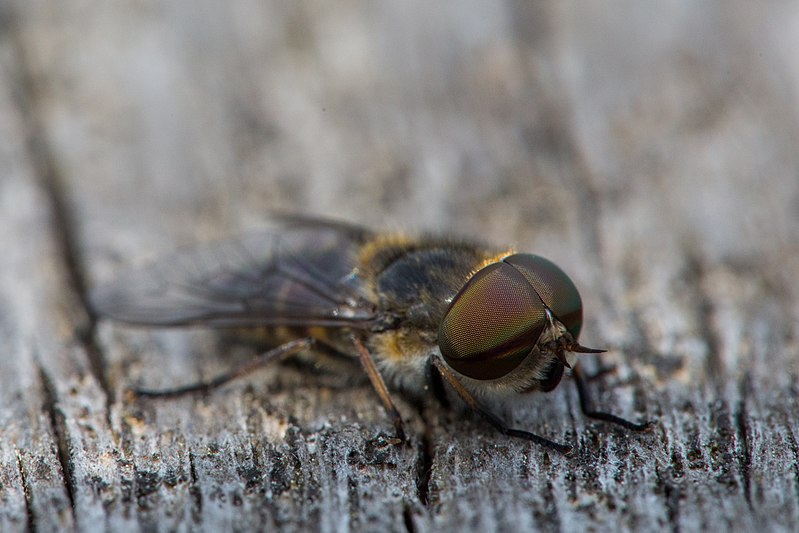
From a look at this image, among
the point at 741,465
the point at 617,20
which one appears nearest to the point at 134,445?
the point at 741,465

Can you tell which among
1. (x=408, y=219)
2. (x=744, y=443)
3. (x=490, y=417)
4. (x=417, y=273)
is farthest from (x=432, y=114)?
(x=744, y=443)

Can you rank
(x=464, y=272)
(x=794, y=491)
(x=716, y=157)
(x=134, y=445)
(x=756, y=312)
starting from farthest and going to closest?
1. (x=716, y=157)
2. (x=756, y=312)
3. (x=464, y=272)
4. (x=134, y=445)
5. (x=794, y=491)

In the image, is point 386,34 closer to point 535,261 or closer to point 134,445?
point 535,261

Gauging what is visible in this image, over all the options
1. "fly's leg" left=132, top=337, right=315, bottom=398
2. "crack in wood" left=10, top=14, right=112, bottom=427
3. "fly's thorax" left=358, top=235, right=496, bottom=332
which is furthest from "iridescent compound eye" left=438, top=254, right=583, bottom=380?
"crack in wood" left=10, top=14, right=112, bottom=427

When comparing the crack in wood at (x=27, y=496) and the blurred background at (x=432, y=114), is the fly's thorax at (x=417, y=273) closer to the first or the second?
the blurred background at (x=432, y=114)

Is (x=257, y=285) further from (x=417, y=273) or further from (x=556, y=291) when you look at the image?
(x=556, y=291)

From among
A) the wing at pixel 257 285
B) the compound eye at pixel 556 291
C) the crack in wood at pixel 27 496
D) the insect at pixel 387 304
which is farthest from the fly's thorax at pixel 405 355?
the crack in wood at pixel 27 496
